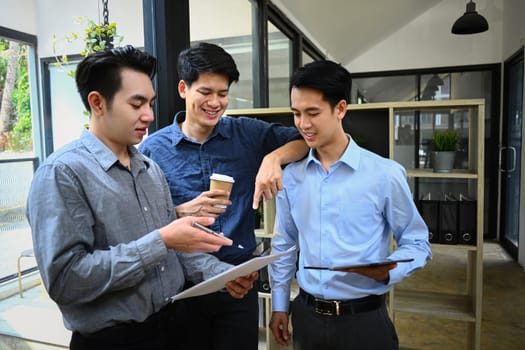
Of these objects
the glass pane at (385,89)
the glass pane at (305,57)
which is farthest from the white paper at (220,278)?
the glass pane at (385,89)

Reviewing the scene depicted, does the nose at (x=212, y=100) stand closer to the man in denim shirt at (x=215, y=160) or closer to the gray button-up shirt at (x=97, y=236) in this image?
the man in denim shirt at (x=215, y=160)

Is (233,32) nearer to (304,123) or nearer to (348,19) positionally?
(304,123)

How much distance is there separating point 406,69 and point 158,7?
5.49 m

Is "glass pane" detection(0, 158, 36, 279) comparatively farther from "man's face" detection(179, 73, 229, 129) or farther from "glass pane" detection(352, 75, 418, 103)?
"glass pane" detection(352, 75, 418, 103)

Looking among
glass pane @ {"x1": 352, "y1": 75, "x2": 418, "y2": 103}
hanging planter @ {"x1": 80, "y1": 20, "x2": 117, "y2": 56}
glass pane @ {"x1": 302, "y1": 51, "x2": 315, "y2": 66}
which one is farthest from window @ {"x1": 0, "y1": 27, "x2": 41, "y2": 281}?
glass pane @ {"x1": 352, "y1": 75, "x2": 418, "y2": 103}

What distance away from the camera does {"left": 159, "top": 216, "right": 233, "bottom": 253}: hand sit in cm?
99

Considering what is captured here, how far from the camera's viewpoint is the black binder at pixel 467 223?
2.53 meters

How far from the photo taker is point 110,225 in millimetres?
1017

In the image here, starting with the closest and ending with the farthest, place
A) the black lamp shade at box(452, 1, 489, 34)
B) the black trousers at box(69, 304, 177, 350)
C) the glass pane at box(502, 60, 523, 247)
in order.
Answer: the black trousers at box(69, 304, 177, 350)
the black lamp shade at box(452, 1, 489, 34)
the glass pane at box(502, 60, 523, 247)

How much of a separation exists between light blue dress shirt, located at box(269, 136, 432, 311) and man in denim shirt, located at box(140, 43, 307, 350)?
18 cm

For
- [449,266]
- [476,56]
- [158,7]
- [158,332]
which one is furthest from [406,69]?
[158,332]

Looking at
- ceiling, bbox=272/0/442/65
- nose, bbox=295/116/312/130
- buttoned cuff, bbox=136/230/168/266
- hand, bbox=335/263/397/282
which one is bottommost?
hand, bbox=335/263/397/282

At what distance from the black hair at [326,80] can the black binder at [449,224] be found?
1.50 meters

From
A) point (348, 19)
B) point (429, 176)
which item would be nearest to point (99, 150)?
point (429, 176)
